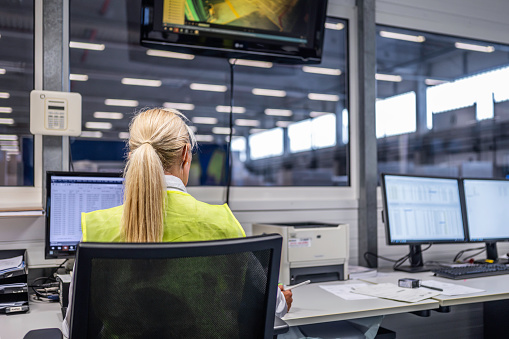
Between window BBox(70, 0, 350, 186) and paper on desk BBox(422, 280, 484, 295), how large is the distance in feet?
2.93

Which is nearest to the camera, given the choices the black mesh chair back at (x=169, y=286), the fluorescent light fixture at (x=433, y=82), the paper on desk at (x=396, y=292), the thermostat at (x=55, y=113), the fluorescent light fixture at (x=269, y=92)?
the black mesh chair back at (x=169, y=286)

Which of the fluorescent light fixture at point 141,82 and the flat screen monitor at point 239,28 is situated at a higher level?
the flat screen monitor at point 239,28

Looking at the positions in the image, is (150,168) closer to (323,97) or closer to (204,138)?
(204,138)

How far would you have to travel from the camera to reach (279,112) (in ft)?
8.59

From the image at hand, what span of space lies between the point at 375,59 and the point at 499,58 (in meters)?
1.20

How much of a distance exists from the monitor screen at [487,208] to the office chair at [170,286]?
1.83 m

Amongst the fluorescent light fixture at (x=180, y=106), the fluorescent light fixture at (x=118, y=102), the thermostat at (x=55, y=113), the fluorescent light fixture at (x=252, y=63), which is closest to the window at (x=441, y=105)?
the fluorescent light fixture at (x=252, y=63)

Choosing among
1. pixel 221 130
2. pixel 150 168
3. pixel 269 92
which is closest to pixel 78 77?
pixel 221 130

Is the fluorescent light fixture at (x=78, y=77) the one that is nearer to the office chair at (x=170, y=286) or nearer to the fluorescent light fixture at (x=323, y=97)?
the fluorescent light fixture at (x=323, y=97)

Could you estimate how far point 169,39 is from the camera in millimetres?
2137

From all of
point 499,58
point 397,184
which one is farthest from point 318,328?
point 499,58

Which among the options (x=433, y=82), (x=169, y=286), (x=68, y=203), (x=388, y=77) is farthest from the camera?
(x=433, y=82)

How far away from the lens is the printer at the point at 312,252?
1981 millimetres

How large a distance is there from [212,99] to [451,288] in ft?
4.86
